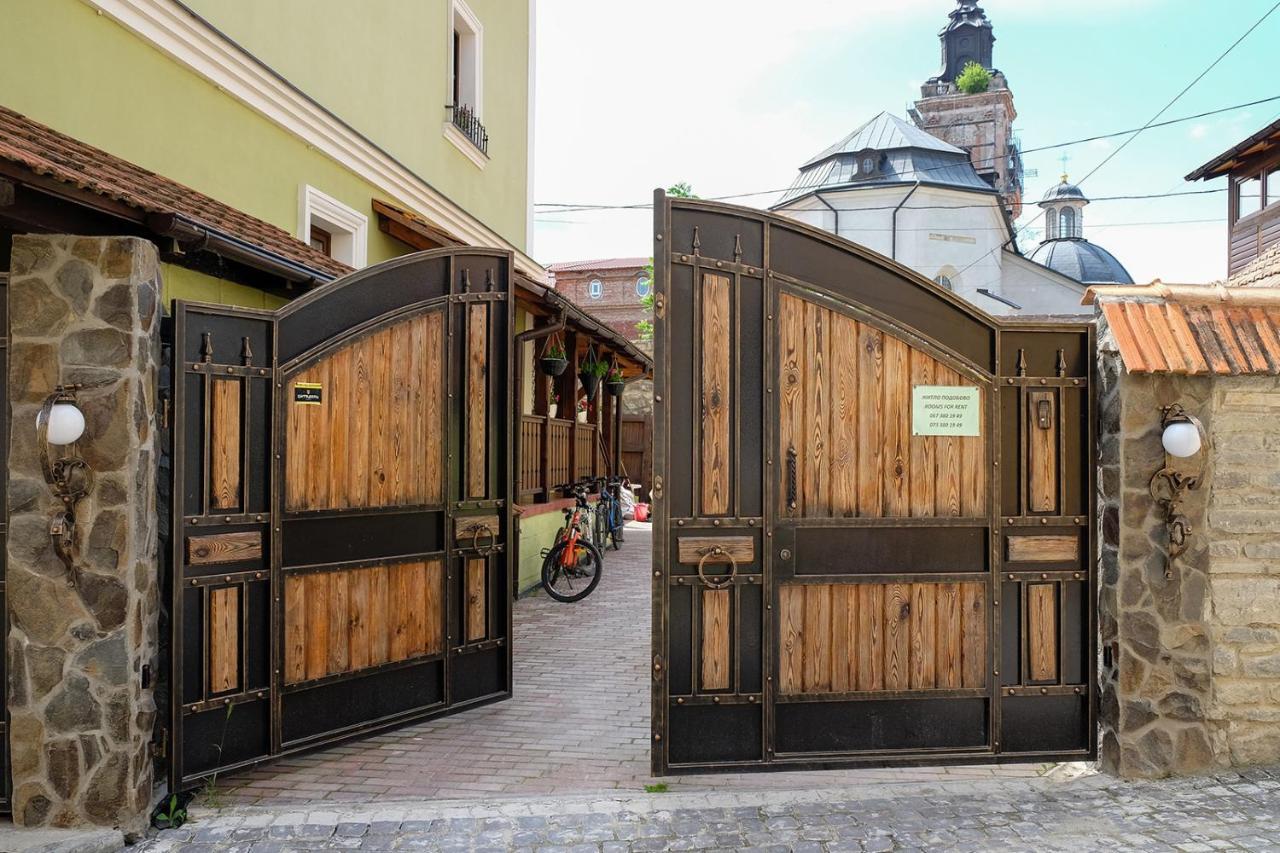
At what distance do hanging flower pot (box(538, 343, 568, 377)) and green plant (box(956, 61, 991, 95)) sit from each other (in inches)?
1951

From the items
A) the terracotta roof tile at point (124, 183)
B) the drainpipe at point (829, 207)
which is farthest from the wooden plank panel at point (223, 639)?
the drainpipe at point (829, 207)

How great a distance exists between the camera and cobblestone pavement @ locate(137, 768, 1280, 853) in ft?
12.3

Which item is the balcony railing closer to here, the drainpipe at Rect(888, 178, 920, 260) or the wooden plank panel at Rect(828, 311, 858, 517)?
the wooden plank panel at Rect(828, 311, 858, 517)

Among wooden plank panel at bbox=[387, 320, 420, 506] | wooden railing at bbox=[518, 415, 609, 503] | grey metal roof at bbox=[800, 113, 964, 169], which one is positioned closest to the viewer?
wooden plank panel at bbox=[387, 320, 420, 506]

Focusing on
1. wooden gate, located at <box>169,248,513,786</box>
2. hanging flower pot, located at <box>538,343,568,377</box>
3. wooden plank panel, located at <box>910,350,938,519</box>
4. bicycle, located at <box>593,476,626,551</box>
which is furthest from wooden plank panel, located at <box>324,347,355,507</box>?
bicycle, located at <box>593,476,626,551</box>

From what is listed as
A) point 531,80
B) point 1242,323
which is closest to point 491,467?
point 1242,323

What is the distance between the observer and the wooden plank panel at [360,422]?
4930mm

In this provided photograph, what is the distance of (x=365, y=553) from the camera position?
501 cm

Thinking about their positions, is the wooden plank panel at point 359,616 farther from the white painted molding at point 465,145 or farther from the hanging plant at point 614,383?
the hanging plant at point 614,383

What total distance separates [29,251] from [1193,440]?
506 cm

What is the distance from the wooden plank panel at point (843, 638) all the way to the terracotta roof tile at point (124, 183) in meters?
3.54

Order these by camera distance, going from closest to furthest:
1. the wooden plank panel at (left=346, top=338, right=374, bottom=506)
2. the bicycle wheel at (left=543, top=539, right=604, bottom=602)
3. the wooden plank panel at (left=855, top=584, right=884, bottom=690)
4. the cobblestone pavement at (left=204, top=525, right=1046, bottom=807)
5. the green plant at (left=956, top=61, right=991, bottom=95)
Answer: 1. the cobblestone pavement at (left=204, top=525, right=1046, bottom=807)
2. the wooden plank panel at (left=855, top=584, right=884, bottom=690)
3. the wooden plank panel at (left=346, top=338, right=374, bottom=506)
4. the bicycle wheel at (left=543, top=539, right=604, bottom=602)
5. the green plant at (left=956, top=61, right=991, bottom=95)

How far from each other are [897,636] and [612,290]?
1421 inches

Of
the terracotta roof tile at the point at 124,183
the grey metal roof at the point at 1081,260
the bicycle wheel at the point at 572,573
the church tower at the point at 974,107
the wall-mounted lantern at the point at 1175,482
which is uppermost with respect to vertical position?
the church tower at the point at 974,107
